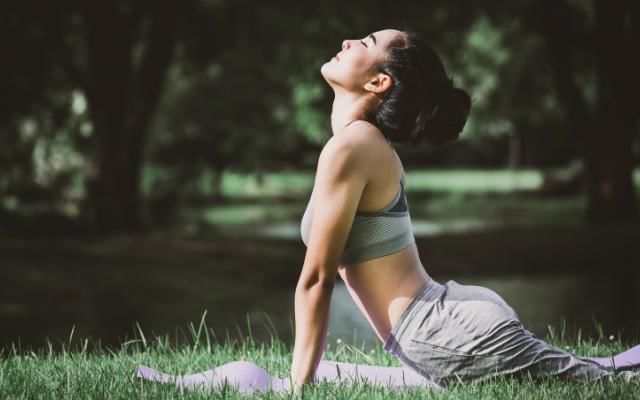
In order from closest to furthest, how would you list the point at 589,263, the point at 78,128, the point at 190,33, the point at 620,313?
the point at 620,313 < the point at 589,263 < the point at 190,33 < the point at 78,128

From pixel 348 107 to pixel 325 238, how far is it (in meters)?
0.65

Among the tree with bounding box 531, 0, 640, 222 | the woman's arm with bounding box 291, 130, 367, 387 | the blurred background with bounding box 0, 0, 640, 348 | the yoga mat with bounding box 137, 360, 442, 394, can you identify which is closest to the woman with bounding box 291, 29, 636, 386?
the woman's arm with bounding box 291, 130, 367, 387

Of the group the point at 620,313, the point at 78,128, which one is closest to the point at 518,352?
the point at 620,313

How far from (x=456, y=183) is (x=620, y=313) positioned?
126 feet

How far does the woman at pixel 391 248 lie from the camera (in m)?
3.63

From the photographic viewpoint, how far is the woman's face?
3.86 metres

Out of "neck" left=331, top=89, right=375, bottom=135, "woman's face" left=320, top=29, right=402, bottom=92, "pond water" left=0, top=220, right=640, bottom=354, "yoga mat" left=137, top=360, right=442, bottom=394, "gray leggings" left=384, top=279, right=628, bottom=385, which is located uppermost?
"woman's face" left=320, top=29, right=402, bottom=92

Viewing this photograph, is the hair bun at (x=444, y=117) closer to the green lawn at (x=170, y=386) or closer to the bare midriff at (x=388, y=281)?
the bare midriff at (x=388, y=281)

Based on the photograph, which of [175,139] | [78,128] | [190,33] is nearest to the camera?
[190,33]

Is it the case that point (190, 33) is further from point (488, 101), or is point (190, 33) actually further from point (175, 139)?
point (488, 101)

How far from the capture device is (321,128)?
130 feet

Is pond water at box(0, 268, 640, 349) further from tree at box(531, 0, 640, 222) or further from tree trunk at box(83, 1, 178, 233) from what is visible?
tree at box(531, 0, 640, 222)

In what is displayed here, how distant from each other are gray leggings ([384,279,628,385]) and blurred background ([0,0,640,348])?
5.53 m

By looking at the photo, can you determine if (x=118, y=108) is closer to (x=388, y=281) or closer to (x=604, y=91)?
(x=604, y=91)
